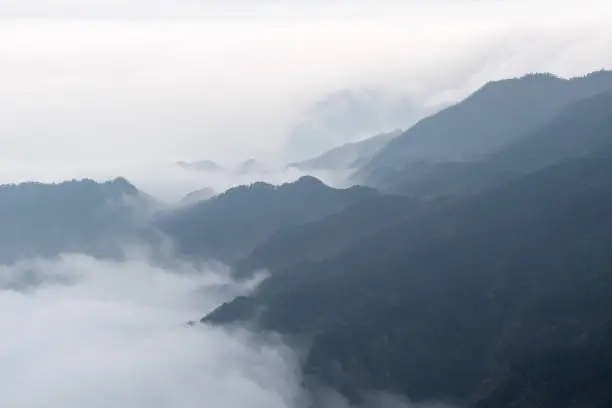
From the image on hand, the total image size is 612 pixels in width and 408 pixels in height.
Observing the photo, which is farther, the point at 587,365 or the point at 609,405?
the point at 587,365

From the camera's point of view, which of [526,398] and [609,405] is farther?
[526,398]
